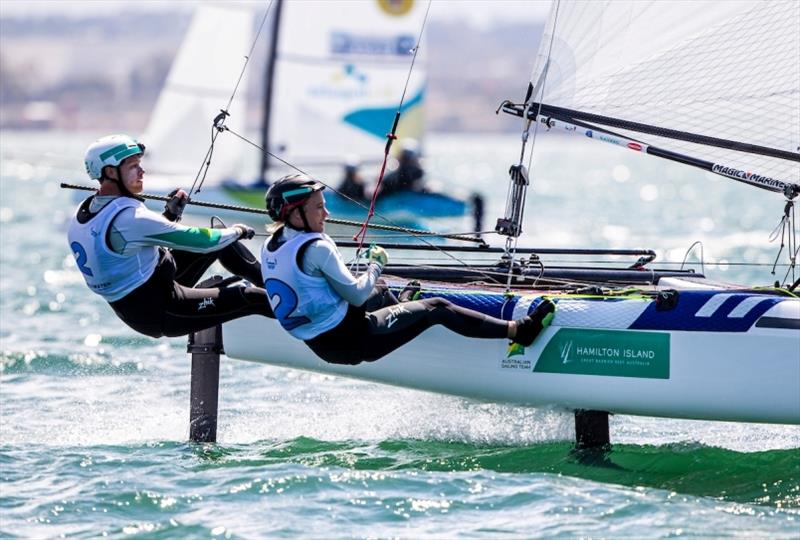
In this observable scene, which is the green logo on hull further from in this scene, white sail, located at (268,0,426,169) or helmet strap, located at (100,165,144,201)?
white sail, located at (268,0,426,169)

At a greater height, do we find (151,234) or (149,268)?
(151,234)

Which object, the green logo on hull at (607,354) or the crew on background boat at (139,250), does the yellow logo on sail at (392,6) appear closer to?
the crew on background boat at (139,250)

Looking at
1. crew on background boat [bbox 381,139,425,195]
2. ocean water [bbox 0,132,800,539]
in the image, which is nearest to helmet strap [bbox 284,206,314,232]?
ocean water [bbox 0,132,800,539]

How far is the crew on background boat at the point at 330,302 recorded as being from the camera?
5.27 meters

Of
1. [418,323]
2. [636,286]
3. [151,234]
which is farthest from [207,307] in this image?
[636,286]

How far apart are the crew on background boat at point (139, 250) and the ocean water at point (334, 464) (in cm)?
61

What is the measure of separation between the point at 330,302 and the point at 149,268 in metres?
0.80

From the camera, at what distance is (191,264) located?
597cm

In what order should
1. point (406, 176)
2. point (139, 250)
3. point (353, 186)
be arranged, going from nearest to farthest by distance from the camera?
point (139, 250) → point (353, 186) → point (406, 176)

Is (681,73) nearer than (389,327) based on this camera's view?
No

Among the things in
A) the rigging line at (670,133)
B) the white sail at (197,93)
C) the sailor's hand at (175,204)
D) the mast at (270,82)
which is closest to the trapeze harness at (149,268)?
the sailor's hand at (175,204)

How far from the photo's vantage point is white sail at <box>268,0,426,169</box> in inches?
758

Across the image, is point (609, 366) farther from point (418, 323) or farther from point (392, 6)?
point (392, 6)

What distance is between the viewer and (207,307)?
5719mm
